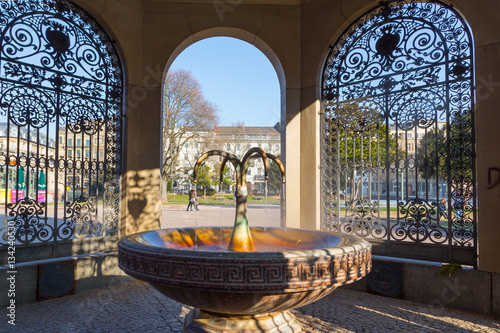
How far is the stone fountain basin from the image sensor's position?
230cm

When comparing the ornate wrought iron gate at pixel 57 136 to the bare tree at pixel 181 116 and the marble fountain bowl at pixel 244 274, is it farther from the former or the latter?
the bare tree at pixel 181 116

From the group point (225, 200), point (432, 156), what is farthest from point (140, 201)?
point (225, 200)

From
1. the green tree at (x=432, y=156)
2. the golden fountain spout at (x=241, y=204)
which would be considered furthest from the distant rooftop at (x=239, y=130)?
the golden fountain spout at (x=241, y=204)

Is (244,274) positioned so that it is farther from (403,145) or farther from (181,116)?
(181,116)

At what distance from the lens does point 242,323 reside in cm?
304

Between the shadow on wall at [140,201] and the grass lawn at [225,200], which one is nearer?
the shadow on wall at [140,201]

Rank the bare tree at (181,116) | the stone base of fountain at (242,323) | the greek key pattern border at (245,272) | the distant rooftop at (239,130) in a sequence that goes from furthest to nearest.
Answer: the distant rooftop at (239,130)
the bare tree at (181,116)
the stone base of fountain at (242,323)
the greek key pattern border at (245,272)

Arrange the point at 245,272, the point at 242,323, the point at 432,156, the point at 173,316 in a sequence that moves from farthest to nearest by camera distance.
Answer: the point at 432,156 → the point at 173,316 → the point at 242,323 → the point at 245,272

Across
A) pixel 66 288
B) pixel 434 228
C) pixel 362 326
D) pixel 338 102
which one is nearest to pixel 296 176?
pixel 338 102

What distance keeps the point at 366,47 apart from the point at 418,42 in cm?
78

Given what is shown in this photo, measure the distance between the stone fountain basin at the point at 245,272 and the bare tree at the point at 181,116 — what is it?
19.2m

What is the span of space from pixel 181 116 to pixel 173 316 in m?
19.0

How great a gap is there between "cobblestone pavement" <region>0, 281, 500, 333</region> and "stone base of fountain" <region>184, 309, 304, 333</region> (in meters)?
0.76

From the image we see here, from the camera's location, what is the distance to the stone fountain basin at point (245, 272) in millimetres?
2301
